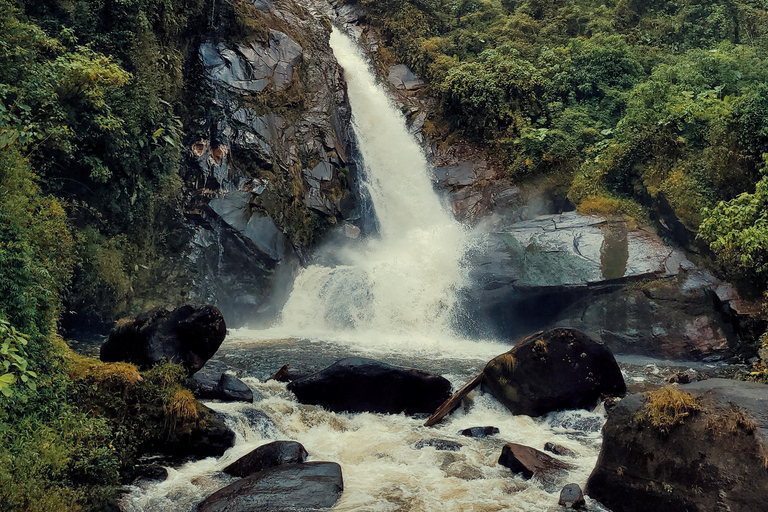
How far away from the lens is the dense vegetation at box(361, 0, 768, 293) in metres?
15.8

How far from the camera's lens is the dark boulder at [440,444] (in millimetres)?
8766

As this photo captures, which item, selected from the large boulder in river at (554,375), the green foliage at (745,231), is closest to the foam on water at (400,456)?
the large boulder in river at (554,375)

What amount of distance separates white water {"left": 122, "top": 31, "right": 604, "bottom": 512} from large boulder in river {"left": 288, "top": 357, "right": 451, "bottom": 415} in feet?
0.90

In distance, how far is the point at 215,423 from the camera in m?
8.54

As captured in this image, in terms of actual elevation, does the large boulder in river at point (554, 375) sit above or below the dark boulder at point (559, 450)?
above

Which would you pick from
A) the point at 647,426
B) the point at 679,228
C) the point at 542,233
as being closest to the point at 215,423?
the point at 647,426

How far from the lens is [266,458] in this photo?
308 inches

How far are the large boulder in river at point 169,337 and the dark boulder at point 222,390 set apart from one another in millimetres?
667

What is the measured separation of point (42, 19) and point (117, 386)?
32.9ft

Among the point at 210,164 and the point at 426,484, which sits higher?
the point at 210,164

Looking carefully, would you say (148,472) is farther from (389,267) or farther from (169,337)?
(389,267)

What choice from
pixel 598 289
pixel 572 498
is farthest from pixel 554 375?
pixel 598 289

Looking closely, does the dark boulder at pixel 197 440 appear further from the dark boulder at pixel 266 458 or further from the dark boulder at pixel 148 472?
the dark boulder at pixel 266 458

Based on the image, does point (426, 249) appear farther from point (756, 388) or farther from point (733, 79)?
point (756, 388)
